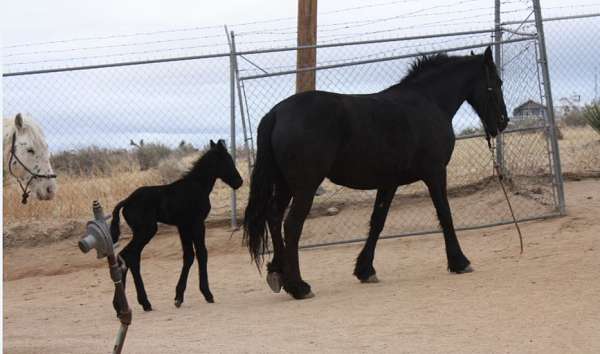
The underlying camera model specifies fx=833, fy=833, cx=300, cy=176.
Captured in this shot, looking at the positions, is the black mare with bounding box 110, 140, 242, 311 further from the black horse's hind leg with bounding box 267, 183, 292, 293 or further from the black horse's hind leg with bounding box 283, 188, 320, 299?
the black horse's hind leg with bounding box 283, 188, 320, 299

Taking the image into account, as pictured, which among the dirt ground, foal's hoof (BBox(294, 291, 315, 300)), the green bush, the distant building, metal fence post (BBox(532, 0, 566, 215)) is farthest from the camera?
the green bush

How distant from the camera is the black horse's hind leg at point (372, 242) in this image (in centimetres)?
864

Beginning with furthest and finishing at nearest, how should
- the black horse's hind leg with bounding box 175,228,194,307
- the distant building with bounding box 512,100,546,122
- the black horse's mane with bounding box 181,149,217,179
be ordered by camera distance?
the distant building with bounding box 512,100,546,122 < the black horse's mane with bounding box 181,149,217,179 < the black horse's hind leg with bounding box 175,228,194,307

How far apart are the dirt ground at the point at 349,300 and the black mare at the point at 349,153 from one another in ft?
1.81

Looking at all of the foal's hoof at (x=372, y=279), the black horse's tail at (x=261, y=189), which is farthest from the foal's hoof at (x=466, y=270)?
the black horse's tail at (x=261, y=189)

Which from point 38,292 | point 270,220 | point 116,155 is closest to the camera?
point 270,220

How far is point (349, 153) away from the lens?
8016 mm

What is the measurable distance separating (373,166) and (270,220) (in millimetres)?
1144

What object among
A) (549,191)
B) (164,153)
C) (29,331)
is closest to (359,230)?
(549,191)

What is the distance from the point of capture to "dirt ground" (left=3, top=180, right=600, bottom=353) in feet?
18.3

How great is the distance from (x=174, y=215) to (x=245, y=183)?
197 inches

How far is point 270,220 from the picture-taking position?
26.2 feet

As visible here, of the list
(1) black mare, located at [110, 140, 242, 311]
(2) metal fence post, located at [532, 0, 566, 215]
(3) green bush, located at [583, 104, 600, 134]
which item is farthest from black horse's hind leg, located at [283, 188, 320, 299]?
(3) green bush, located at [583, 104, 600, 134]

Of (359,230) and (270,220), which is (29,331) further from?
(359,230)
